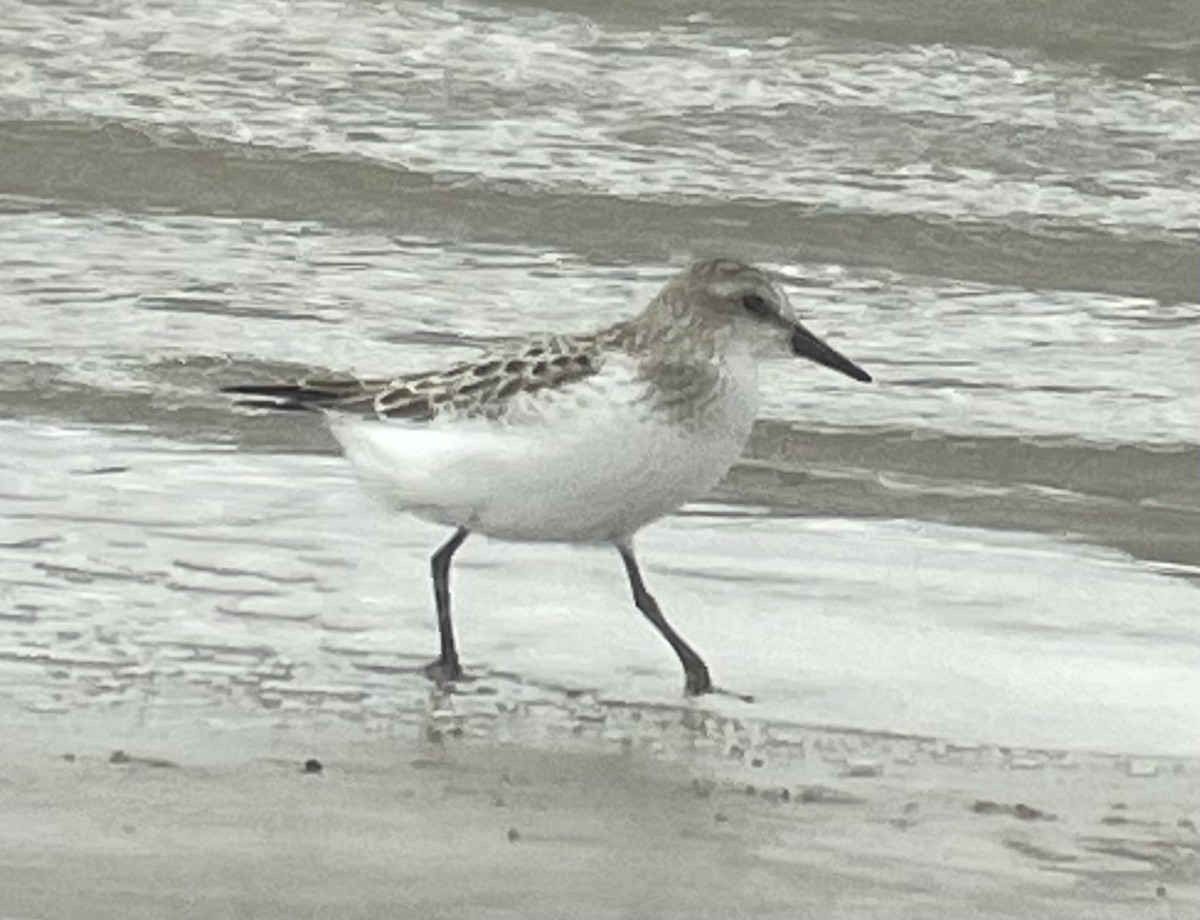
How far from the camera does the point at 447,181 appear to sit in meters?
11.3

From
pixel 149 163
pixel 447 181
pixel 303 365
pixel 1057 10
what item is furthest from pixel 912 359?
pixel 1057 10

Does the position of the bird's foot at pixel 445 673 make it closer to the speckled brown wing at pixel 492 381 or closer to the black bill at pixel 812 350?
the speckled brown wing at pixel 492 381

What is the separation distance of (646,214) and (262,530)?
3945 mm

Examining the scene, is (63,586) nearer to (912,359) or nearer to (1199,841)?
(1199,841)

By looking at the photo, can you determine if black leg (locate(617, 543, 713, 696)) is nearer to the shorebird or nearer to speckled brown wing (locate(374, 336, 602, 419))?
the shorebird

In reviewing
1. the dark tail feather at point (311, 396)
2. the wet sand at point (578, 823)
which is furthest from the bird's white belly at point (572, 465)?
the wet sand at point (578, 823)

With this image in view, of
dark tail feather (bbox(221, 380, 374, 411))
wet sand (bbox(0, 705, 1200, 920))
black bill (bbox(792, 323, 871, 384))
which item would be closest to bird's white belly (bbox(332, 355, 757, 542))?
dark tail feather (bbox(221, 380, 374, 411))

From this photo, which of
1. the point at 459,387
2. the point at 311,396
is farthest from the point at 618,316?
the point at 459,387

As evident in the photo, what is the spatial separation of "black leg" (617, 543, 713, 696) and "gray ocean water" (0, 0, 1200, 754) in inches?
2.7

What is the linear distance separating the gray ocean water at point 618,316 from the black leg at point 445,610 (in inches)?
2.6

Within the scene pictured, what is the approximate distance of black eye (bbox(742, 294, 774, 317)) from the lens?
22.0 ft

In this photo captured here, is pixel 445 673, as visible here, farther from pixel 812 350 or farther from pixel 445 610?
pixel 812 350

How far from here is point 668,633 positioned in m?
6.29

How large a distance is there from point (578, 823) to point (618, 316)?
4.63 metres
